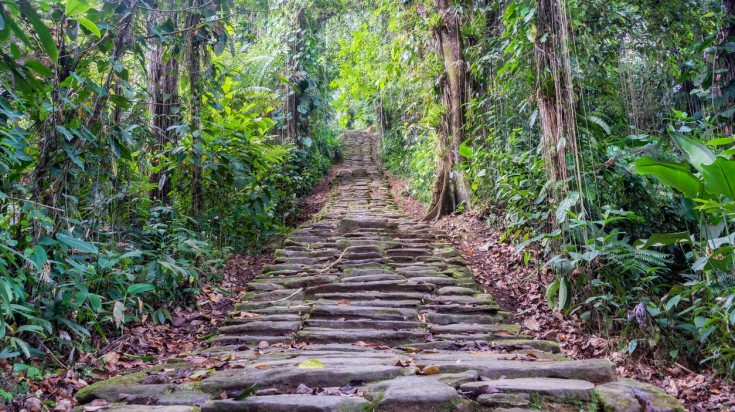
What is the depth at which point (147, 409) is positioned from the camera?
2.34 m

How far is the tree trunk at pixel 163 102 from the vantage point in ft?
18.4

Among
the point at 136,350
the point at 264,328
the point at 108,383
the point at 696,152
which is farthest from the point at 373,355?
Answer: the point at 696,152

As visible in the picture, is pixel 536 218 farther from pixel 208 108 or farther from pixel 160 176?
pixel 160 176

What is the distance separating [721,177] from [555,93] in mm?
1633

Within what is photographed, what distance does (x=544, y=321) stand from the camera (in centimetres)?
425

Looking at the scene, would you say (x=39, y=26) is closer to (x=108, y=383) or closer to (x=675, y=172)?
(x=108, y=383)

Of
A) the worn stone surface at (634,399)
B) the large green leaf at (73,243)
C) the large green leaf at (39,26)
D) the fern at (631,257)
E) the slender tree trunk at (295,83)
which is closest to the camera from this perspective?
the large green leaf at (39,26)

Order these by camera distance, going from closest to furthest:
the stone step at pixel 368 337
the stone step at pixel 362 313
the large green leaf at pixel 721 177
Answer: the large green leaf at pixel 721 177
the stone step at pixel 368 337
the stone step at pixel 362 313

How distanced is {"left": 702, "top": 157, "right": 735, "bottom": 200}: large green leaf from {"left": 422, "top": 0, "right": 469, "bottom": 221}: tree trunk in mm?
4875

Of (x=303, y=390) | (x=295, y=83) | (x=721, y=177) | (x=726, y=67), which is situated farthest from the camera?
(x=295, y=83)

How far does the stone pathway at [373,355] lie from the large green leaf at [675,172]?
53.9 inches

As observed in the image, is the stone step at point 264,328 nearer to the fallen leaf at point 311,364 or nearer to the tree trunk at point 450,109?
the fallen leaf at point 311,364

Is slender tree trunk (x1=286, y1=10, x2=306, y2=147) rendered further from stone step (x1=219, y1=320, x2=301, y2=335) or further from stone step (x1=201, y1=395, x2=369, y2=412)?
stone step (x1=201, y1=395, x2=369, y2=412)

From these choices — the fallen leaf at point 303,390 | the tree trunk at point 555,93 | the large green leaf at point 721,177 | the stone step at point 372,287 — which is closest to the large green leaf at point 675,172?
the large green leaf at point 721,177
